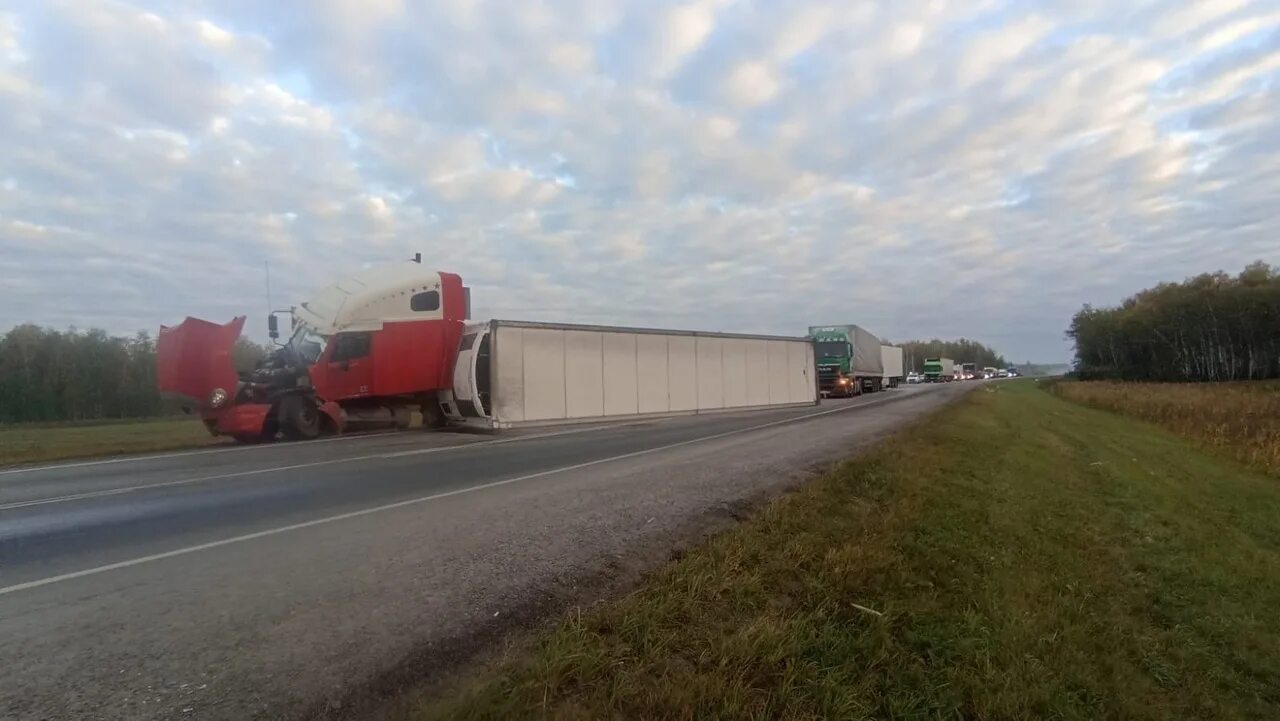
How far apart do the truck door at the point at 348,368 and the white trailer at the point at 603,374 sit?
7.62 ft

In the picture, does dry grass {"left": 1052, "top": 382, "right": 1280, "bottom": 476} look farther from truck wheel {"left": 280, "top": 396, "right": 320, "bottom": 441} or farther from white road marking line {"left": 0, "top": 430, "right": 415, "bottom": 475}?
truck wheel {"left": 280, "top": 396, "right": 320, "bottom": 441}

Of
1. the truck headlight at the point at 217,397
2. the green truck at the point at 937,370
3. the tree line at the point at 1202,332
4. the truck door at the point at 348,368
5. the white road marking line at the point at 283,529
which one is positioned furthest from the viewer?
the green truck at the point at 937,370

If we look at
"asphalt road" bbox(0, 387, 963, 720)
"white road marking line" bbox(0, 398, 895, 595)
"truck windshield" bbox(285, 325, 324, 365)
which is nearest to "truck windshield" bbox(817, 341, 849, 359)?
"asphalt road" bbox(0, 387, 963, 720)

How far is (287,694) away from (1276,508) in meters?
16.2

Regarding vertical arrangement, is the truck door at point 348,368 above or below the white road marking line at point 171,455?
above

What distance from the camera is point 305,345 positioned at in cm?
1634

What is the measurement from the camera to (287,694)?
3115mm

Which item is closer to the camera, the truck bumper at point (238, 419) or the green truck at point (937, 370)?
the truck bumper at point (238, 419)

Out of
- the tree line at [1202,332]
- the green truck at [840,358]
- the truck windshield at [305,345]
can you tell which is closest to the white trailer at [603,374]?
the truck windshield at [305,345]

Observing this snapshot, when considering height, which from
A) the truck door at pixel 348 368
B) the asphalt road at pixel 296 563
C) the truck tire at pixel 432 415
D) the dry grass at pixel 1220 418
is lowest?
the dry grass at pixel 1220 418

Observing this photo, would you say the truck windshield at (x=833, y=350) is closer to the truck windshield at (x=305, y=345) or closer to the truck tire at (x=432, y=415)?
the truck tire at (x=432, y=415)

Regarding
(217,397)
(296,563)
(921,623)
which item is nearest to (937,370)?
(217,397)

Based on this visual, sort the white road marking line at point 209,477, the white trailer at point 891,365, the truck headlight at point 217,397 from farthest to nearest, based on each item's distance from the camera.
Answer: the white trailer at point 891,365 → the truck headlight at point 217,397 → the white road marking line at point 209,477

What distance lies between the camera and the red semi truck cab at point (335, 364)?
14094mm
